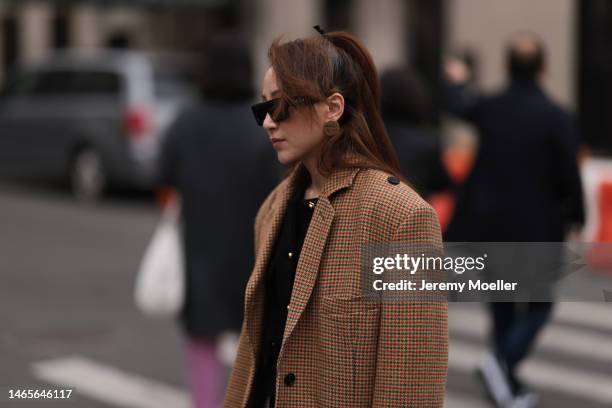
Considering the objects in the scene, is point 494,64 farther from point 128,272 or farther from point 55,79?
point 128,272

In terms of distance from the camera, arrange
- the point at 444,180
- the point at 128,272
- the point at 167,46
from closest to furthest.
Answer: the point at 444,180 < the point at 128,272 < the point at 167,46

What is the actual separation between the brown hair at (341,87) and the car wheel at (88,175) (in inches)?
463

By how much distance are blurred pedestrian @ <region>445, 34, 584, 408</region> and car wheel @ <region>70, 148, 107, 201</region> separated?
8.81 metres

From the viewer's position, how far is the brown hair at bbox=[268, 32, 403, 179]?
252cm

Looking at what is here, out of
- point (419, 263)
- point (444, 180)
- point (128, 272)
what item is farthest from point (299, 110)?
point (128, 272)

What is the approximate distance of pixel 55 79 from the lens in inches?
593

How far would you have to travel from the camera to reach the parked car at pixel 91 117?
13.6 m

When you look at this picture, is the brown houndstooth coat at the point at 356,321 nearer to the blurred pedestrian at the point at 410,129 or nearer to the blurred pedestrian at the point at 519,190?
the blurred pedestrian at the point at 410,129

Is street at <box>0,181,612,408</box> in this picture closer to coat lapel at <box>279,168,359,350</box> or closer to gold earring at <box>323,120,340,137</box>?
coat lapel at <box>279,168,359,350</box>

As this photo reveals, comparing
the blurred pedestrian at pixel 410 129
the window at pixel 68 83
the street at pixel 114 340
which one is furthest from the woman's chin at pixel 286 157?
the window at pixel 68 83

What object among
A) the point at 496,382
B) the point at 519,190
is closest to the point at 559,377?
the point at 496,382

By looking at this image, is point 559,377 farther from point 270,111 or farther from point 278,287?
point 270,111

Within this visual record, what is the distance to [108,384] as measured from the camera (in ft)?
21.4

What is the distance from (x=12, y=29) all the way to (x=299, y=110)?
3085 centimetres
